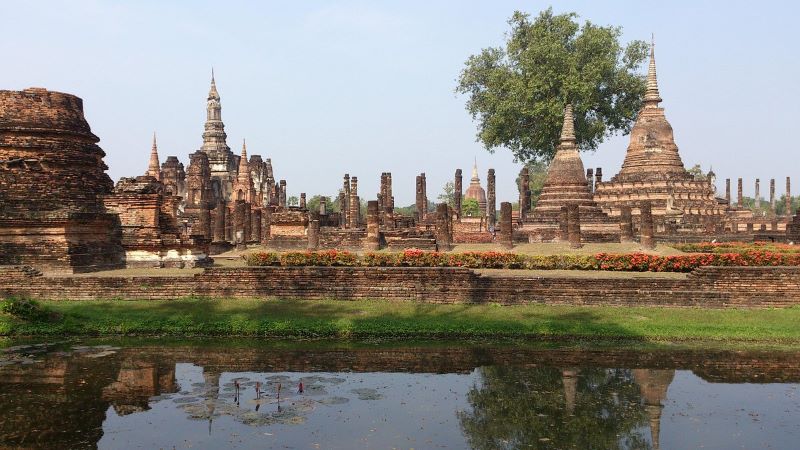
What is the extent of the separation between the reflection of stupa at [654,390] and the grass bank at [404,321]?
1874 millimetres

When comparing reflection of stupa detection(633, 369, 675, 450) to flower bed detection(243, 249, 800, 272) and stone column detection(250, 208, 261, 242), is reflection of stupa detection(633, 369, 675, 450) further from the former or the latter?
stone column detection(250, 208, 261, 242)

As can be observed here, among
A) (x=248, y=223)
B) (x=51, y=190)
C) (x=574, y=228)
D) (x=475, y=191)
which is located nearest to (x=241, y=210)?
(x=248, y=223)

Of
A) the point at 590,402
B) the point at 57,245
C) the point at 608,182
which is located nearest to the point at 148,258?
the point at 57,245

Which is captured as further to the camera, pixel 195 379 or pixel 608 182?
pixel 608 182

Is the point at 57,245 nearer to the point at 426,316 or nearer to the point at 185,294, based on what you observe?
the point at 185,294

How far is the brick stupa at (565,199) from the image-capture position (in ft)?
105

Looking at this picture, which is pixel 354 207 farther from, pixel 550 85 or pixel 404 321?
pixel 404 321

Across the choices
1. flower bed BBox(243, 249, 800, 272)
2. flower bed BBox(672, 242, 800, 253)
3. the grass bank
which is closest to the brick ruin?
flower bed BBox(672, 242, 800, 253)

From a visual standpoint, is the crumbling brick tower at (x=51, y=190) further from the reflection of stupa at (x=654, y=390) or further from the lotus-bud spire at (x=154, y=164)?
the lotus-bud spire at (x=154, y=164)

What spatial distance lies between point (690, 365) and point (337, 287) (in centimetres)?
644

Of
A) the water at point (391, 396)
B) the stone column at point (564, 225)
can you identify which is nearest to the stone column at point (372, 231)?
the stone column at point (564, 225)

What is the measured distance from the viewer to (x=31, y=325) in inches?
455

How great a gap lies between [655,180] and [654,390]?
31.1 metres

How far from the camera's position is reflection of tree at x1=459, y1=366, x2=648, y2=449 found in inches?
253
